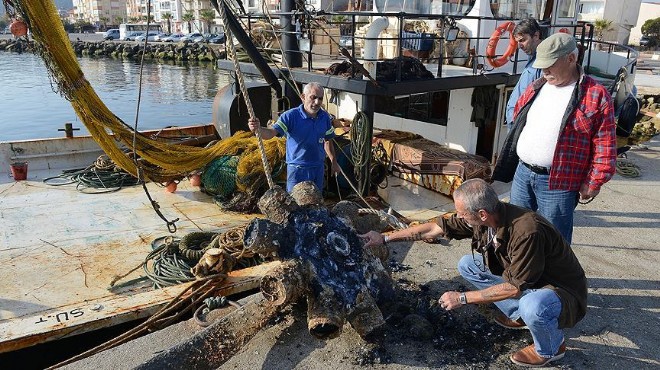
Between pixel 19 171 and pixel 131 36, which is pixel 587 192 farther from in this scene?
pixel 131 36

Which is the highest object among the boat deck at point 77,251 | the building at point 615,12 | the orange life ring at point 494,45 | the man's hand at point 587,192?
the building at point 615,12

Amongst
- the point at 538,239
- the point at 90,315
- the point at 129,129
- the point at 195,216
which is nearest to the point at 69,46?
the point at 129,129

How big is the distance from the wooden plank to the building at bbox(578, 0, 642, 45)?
54.8 meters

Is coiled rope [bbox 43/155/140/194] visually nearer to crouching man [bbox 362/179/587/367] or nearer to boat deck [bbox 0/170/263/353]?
boat deck [bbox 0/170/263/353]

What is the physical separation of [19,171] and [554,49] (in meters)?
7.86

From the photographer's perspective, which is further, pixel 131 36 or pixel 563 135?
pixel 131 36

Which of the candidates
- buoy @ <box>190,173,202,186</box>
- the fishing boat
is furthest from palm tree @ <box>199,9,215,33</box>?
buoy @ <box>190,173,202,186</box>

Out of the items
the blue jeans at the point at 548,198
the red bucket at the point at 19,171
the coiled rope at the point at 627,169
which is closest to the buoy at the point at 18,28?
the red bucket at the point at 19,171

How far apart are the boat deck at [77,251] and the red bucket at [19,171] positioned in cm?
13

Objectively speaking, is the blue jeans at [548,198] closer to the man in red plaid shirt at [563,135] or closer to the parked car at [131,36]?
the man in red plaid shirt at [563,135]

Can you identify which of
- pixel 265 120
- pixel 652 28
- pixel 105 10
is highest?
pixel 105 10

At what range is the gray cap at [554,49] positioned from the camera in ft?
10.9

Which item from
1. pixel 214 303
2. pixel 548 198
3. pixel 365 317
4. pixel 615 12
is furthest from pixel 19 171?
pixel 615 12

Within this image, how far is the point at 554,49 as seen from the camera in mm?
3328
